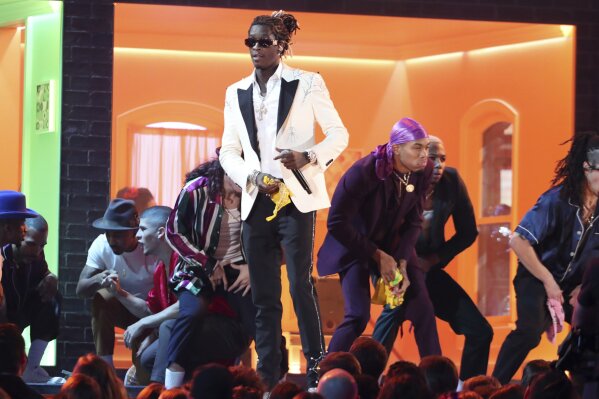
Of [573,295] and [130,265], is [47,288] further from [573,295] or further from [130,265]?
[573,295]

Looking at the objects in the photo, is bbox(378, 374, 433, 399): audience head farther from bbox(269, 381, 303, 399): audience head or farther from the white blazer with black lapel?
the white blazer with black lapel

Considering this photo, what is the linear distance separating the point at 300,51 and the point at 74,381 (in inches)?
248

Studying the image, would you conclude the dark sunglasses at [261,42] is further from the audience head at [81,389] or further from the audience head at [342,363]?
the audience head at [81,389]

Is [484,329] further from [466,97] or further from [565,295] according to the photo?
[466,97]

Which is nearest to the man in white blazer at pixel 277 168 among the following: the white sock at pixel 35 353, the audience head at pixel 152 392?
the audience head at pixel 152 392

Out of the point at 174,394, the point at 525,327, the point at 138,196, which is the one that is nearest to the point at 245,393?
the point at 174,394

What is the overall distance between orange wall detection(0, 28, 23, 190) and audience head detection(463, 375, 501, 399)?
5.47 meters

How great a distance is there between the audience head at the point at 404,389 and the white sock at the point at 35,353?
115 inches

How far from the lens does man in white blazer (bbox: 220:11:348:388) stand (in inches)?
240

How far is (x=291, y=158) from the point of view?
6.06 meters

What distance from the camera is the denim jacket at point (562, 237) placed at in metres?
6.88

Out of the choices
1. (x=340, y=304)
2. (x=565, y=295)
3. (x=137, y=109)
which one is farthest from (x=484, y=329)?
(x=137, y=109)

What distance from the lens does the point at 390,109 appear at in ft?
36.7

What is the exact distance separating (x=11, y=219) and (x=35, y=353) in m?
0.79
